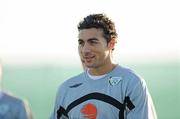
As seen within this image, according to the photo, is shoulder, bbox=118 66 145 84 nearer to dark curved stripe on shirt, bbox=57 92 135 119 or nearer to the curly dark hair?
dark curved stripe on shirt, bbox=57 92 135 119

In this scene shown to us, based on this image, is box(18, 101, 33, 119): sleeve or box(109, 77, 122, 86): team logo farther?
box(109, 77, 122, 86): team logo

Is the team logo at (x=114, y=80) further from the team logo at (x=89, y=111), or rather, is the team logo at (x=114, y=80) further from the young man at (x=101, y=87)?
the team logo at (x=89, y=111)

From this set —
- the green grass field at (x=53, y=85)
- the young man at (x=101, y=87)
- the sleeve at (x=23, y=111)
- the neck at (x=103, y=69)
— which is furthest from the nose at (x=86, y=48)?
the green grass field at (x=53, y=85)

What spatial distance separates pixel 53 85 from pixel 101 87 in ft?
35.7

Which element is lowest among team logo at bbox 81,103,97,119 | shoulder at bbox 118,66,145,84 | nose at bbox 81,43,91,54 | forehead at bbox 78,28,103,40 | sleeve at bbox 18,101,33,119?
team logo at bbox 81,103,97,119

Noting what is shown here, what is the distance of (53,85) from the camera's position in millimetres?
17594

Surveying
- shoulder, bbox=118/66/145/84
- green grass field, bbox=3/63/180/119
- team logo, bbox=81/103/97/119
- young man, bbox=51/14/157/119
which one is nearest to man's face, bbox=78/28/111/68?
young man, bbox=51/14/157/119

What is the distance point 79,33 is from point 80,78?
359 mm

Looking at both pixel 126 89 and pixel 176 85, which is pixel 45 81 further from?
pixel 126 89

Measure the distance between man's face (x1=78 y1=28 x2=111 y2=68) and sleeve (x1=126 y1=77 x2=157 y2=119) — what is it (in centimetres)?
32

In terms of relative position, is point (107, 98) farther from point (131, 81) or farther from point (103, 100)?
point (131, 81)

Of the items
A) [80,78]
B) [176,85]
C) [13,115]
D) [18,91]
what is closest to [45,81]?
[18,91]

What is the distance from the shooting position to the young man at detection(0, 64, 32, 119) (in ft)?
18.2

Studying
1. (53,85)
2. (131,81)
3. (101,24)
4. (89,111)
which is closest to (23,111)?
(89,111)
